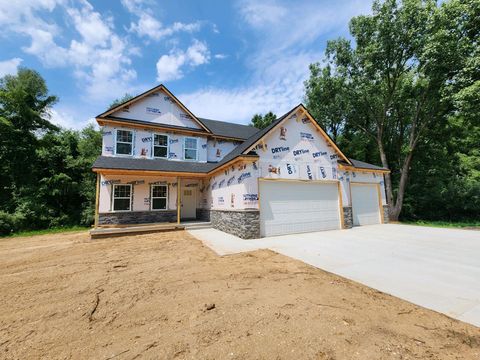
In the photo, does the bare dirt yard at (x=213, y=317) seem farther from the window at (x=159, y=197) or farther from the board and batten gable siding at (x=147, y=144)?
the board and batten gable siding at (x=147, y=144)

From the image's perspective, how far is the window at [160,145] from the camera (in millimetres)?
12664

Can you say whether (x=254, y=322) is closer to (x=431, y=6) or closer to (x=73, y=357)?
(x=73, y=357)

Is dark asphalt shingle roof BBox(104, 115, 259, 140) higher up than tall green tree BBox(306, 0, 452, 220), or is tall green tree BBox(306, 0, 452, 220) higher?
tall green tree BBox(306, 0, 452, 220)

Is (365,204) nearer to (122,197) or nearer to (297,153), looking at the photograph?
(297,153)

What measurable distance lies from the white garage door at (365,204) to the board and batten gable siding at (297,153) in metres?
2.43

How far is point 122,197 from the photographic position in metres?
11.3

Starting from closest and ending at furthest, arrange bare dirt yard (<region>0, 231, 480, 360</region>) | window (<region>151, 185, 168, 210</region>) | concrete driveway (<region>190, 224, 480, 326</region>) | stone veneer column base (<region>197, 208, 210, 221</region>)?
bare dirt yard (<region>0, 231, 480, 360</region>) → concrete driveway (<region>190, 224, 480, 326</region>) → window (<region>151, 185, 168, 210</region>) → stone veneer column base (<region>197, 208, 210, 221</region>)

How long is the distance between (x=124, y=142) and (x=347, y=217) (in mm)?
13420

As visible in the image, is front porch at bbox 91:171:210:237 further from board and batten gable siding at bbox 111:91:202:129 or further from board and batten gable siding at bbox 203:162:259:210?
board and batten gable siding at bbox 111:91:202:129

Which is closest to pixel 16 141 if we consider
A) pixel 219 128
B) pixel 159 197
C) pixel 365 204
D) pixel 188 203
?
pixel 159 197

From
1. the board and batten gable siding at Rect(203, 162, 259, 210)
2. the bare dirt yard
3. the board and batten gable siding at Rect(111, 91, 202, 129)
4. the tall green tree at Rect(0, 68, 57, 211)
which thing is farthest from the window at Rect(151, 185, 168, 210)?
the tall green tree at Rect(0, 68, 57, 211)

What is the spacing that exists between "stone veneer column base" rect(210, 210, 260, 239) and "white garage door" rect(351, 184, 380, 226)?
22.3 feet

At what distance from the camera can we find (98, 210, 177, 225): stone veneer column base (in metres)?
10.8

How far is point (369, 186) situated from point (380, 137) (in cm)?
644
